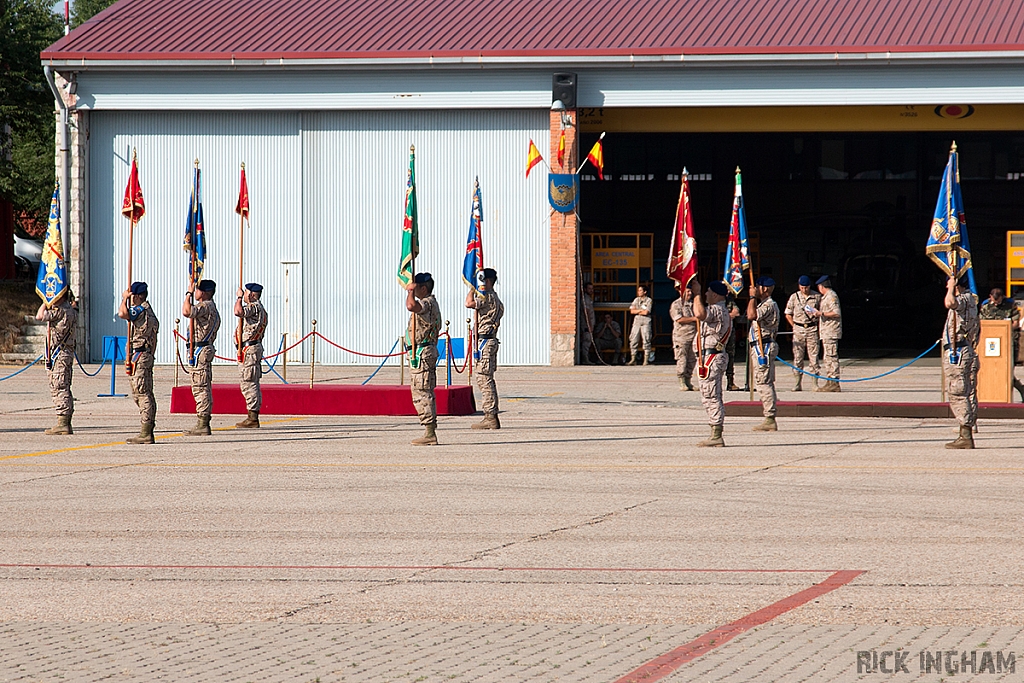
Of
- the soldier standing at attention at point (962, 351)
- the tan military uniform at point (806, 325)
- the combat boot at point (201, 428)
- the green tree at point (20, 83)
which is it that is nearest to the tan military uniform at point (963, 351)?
the soldier standing at attention at point (962, 351)

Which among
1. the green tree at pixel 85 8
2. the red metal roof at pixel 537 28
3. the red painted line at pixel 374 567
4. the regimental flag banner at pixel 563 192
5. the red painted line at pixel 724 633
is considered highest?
the green tree at pixel 85 8

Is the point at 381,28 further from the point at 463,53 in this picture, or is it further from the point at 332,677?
the point at 332,677

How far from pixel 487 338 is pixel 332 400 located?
3676mm

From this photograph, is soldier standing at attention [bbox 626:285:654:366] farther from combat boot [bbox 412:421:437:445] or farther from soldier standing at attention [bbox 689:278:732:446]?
combat boot [bbox 412:421:437:445]

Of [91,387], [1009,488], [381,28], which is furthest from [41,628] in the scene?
[381,28]

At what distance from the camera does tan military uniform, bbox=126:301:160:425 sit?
16203 mm

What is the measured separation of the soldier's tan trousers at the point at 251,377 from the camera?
1798 centimetres

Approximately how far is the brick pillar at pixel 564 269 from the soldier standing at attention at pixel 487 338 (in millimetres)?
13061

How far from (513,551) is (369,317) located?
2279 cm

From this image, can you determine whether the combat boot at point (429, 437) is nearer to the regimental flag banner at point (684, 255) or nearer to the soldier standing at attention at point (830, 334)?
the regimental flag banner at point (684, 255)

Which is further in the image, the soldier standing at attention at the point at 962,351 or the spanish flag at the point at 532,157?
the spanish flag at the point at 532,157

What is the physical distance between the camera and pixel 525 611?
736 centimetres

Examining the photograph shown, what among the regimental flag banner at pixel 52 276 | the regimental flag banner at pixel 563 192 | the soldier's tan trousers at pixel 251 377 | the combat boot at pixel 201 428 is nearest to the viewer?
the combat boot at pixel 201 428

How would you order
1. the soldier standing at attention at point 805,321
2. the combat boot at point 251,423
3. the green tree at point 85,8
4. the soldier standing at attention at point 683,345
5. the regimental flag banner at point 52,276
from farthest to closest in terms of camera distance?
the green tree at point 85,8
the soldier standing at attention at point 805,321
the soldier standing at attention at point 683,345
the combat boot at point 251,423
the regimental flag banner at point 52,276
